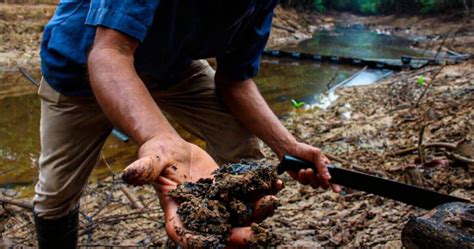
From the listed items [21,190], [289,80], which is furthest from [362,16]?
[21,190]

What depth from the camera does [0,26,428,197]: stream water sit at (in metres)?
5.08

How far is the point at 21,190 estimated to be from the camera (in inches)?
181

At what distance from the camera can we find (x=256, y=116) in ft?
7.75

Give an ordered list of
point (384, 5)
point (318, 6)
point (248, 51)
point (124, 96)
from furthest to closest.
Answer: point (384, 5), point (318, 6), point (248, 51), point (124, 96)

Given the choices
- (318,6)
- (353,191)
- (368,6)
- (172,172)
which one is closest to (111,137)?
(353,191)

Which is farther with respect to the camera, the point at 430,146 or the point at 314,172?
the point at 430,146

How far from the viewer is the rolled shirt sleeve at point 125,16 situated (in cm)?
152

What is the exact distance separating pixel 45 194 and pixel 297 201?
5.77 ft

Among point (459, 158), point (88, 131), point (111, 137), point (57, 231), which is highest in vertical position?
point (88, 131)

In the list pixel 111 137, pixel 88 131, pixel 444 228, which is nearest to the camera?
pixel 444 228

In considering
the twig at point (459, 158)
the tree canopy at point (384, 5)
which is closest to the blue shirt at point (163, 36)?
the twig at point (459, 158)

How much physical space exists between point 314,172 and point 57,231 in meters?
1.32

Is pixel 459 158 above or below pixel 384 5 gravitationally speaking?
above

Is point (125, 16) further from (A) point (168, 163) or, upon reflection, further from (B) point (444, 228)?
(B) point (444, 228)
